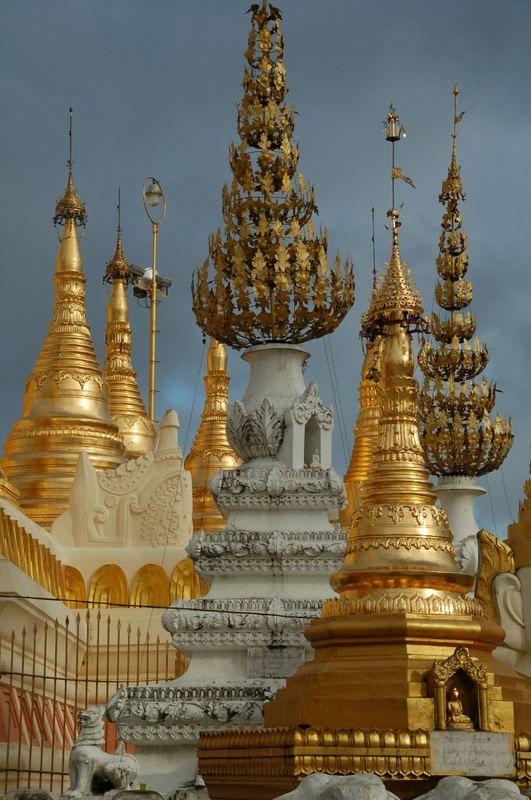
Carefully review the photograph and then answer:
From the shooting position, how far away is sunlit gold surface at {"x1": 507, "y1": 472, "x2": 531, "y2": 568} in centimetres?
1291

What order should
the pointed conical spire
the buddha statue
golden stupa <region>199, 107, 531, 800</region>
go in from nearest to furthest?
golden stupa <region>199, 107, 531, 800</region> < the buddha statue < the pointed conical spire

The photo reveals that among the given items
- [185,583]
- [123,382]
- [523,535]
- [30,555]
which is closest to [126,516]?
[185,583]

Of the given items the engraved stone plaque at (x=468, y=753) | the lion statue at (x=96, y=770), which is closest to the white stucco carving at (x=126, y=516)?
the lion statue at (x=96, y=770)

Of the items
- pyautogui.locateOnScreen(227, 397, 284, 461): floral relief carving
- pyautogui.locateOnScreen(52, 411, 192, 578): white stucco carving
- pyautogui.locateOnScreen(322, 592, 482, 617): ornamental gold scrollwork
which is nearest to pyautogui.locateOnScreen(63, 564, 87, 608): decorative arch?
pyautogui.locateOnScreen(52, 411, 192, 578): white stucco carving

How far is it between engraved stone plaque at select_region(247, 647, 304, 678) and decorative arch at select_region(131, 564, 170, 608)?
665cm

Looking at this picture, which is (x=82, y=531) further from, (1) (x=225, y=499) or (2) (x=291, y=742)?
(2) (x=291, y=742)

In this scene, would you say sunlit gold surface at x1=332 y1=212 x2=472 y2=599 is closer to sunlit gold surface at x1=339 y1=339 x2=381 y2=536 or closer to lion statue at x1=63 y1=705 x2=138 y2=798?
lion statue at x1=63 y1=705 x2=138 y2=798

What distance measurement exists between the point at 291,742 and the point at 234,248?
728 cm

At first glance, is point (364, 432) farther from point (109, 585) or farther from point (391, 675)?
point (391, 675)

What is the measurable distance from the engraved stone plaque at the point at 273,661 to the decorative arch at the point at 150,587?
6.65 metres

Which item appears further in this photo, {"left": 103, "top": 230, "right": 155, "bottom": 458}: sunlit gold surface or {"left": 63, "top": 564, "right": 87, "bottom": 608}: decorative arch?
{"left": 103, "top": 230, "right": 155, "bottom": 458}: sunlit gold surface

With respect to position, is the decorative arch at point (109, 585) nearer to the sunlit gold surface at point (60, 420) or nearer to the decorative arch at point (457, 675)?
the sunlit gold surface at point (60, 420)

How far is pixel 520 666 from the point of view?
13.1 meters

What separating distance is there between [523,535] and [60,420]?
1412cm
